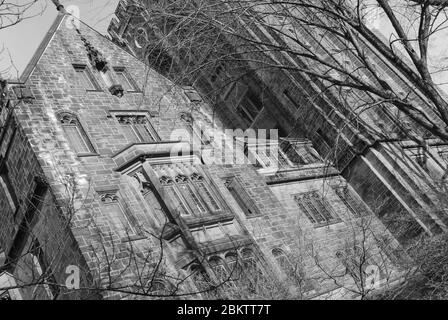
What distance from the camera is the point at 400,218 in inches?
826

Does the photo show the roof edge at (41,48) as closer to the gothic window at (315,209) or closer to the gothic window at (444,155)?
the gothic window at (315,209)

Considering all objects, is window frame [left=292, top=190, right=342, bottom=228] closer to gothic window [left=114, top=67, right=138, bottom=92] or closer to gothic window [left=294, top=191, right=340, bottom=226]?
gothic window [left=294, top=191, right=340, bottom=226]

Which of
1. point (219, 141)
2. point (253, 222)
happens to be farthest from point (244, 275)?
point (219, 141)

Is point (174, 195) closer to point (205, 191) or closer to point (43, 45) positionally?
point (205, 191)

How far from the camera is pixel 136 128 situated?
2056 cm

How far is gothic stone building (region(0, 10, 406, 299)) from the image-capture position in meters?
15.5

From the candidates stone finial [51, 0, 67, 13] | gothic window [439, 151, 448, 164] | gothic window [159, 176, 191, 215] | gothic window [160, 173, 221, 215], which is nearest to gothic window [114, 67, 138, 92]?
stone finial [51, 0, 67, 13]

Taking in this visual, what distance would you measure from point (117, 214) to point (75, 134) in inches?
146

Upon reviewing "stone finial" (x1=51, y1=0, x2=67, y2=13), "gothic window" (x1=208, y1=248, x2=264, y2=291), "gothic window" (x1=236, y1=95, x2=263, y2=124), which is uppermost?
"stone finial" (x1=51, y1=0, x2=67, y2=13)

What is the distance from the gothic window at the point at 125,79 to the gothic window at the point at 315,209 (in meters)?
7.76

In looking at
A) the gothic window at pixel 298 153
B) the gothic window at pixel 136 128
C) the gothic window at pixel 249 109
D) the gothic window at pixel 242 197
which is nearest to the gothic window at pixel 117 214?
the gothic window at pixel 136 128

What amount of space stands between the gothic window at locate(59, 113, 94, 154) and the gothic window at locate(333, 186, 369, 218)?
10.1 meters
